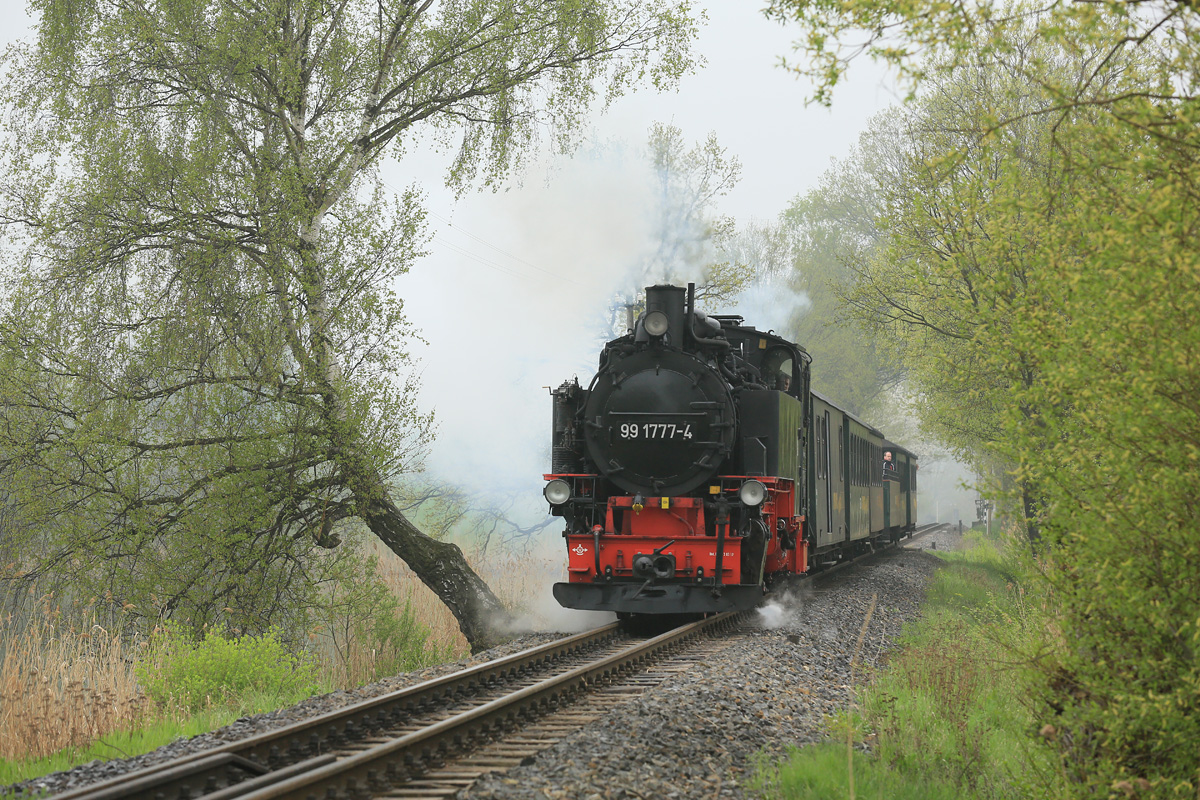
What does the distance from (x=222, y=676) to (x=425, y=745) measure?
12.3ft

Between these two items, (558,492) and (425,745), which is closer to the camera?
(425,745)

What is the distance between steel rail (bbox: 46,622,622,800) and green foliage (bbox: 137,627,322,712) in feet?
5.71

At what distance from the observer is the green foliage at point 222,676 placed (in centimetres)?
737

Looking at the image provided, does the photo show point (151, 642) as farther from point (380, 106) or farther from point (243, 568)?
point (380, 106)

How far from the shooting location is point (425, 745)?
4902 millimetres

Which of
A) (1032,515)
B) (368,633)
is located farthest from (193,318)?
(1032,515)

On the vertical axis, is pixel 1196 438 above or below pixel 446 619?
above

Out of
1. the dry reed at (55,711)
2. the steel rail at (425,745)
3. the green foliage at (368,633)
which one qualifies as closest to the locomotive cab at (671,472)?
the steel rail at (425,745)

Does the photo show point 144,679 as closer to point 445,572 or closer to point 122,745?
point 122,745

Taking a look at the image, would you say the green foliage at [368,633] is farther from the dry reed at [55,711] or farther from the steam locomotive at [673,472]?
the dry reed at [55,711]

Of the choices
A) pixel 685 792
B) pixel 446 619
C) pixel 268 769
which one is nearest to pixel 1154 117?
pixel 685 792

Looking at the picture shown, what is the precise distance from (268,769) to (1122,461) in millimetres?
4073

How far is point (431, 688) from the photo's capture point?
20.5 feet

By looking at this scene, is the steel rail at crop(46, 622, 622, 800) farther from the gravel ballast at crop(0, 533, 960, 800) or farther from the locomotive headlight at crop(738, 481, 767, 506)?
the locomotive headlight at crop(738, 481, 767, 506)
